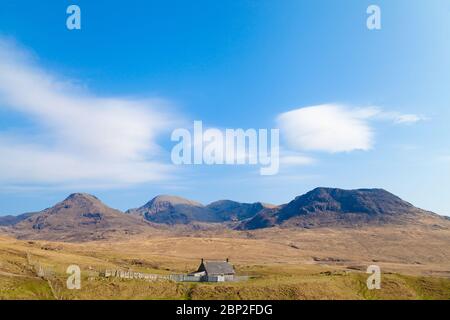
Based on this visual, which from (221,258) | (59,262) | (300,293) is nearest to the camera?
(300,293)

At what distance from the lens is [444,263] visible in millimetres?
197625

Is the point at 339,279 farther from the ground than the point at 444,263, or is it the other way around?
the point at 339,279

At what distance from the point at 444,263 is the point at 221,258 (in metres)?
104

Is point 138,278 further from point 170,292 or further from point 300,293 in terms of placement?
point 300,293

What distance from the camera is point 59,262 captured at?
100m
